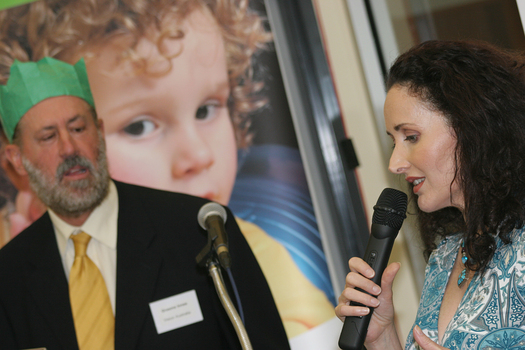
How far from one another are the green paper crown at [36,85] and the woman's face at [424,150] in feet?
4.81

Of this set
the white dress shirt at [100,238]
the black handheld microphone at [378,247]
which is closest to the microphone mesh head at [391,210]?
the black handheld microphone at [378,247]

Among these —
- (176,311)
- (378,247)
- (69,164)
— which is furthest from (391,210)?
(69,164)

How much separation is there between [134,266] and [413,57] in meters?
1.42

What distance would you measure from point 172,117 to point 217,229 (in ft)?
2.89

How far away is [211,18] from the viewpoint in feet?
8.14

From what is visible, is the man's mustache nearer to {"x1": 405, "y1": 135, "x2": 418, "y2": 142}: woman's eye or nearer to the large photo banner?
the large photo banner

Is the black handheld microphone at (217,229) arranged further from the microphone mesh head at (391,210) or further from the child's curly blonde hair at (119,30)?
the child's curly blonde hair at (119,30)

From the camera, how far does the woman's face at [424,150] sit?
145cm

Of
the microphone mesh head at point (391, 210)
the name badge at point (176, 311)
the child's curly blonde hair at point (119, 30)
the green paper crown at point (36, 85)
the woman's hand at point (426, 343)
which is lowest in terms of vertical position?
the woman's hand at point (426, 343)

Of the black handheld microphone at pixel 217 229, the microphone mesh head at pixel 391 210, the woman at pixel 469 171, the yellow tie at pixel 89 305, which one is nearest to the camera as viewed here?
the woman at pixel 469 171

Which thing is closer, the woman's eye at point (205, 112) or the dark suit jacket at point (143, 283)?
the dark suit jacket at point (143, 283)

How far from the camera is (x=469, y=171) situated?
4.63ft

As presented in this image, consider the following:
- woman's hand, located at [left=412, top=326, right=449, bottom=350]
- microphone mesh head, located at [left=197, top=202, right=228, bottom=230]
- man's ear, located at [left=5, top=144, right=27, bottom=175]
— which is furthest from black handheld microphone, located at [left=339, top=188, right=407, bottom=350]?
man's ear, located at [left=5, top=144, right=27, bottom=175]

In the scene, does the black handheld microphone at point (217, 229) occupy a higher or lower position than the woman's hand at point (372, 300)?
higher
